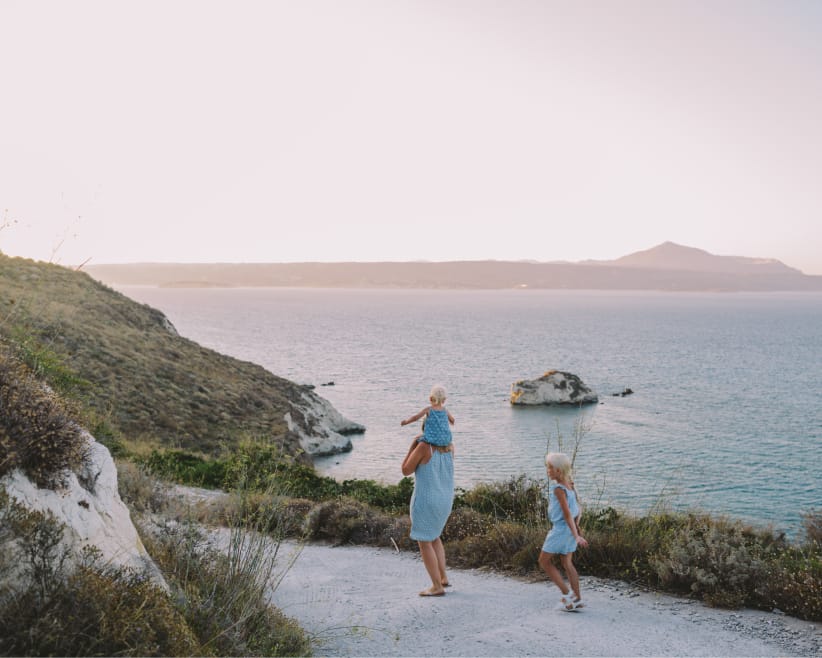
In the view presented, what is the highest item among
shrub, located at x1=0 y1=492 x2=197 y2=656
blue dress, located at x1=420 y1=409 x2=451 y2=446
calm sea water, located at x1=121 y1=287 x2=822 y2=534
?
blue dress, located at x1=420 y1=409 x2=451 y2=446

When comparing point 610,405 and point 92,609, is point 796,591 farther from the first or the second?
point 610,405

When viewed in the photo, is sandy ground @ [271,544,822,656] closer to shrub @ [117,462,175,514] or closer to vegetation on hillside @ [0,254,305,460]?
shrub @ [117,462,175,514]

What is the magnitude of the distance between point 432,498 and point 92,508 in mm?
3964

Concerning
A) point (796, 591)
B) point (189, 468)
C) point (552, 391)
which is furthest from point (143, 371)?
point (552, 391)

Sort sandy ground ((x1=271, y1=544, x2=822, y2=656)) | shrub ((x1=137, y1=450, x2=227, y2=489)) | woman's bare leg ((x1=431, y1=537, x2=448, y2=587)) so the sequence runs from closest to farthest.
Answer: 1. sandy ground ((x1=271, y1=544, x2=822, y2=656))
2. woman's bare leg ((x1=431, y1=537, x2=448, y2=587))
3. shrub ((x1=137, y1=450, x2=227, y2=489))

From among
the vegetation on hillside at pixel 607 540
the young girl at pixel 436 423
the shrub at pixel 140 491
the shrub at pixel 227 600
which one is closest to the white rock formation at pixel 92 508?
the shrub at pixel 227 600

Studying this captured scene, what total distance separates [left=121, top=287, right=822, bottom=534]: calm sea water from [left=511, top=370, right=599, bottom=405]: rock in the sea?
1.45 meters

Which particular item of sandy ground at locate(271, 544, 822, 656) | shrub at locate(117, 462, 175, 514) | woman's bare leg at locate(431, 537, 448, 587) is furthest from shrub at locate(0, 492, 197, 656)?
shrub at locate(117, 462, 175, 514)

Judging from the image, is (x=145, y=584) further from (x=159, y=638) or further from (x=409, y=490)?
(x=409, y=490)

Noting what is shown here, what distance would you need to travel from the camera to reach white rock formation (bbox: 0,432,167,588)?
15.8 feet

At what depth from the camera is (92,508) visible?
5332mm

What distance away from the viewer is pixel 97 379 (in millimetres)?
28359

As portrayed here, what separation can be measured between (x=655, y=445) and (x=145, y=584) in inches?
1504

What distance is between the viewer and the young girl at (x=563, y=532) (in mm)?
7652
